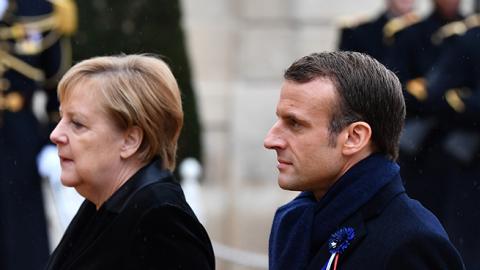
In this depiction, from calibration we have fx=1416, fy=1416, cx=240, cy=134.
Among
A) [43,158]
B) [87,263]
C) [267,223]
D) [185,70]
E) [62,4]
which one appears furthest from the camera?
[267,223]

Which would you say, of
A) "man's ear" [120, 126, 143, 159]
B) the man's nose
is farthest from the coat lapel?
"man's ear" [120, 126, 143, 159]

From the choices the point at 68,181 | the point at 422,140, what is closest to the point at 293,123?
the point at 68,181

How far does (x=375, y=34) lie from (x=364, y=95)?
6.45 m

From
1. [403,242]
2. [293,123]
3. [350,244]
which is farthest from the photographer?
[293,123]

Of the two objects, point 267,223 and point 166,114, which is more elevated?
point 166,114

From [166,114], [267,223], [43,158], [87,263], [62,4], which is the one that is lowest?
[267,223]

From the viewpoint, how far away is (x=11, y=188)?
7797mm

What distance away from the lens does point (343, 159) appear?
4.05 m

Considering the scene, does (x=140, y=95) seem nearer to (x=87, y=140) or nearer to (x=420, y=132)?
(x=87, y=140)

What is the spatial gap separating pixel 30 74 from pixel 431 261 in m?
4.55

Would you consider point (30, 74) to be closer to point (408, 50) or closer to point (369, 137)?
point (408, 50)

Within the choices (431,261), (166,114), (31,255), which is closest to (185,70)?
(31,255)

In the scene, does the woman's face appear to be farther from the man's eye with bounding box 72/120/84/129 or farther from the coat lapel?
the coat lapel

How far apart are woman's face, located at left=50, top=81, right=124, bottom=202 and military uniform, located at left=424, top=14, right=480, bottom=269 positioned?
173 inches
